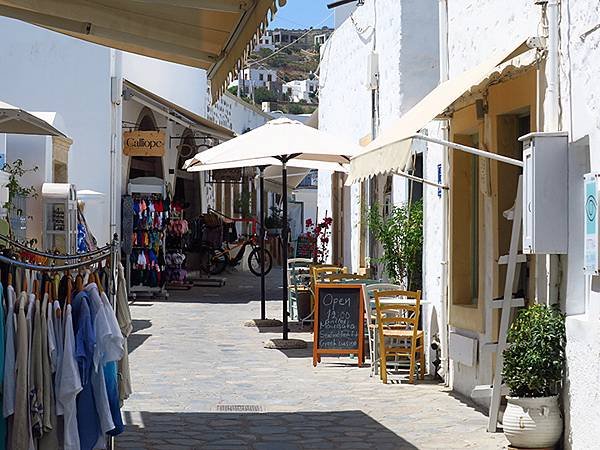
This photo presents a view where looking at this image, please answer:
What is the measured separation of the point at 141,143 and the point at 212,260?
599cm

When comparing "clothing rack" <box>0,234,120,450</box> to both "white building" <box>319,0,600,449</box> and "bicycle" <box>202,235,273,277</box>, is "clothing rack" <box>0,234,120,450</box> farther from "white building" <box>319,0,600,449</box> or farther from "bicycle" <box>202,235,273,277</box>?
"bicycle" <box>202,235,273,277</box>

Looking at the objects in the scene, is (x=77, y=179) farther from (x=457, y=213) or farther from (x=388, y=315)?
(x=457, y=213)

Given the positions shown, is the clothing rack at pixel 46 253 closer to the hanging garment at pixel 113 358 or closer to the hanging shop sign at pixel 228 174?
the hanging garment at pixel 113 358

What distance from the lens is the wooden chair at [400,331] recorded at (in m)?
10.2

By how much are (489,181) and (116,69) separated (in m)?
13.5

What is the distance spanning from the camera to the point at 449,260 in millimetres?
9773

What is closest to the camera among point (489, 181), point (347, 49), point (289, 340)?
point (489, 181)

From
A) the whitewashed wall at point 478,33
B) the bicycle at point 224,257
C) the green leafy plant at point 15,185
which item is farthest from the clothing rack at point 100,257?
the bicycle at point 224,257

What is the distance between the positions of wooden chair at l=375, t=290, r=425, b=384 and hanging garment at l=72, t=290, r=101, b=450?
4738 mm

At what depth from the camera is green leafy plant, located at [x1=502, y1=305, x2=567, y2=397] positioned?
6832 millimetres

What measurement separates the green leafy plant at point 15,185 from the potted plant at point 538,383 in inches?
282

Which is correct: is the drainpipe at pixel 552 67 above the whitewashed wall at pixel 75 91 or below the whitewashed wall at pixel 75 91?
below

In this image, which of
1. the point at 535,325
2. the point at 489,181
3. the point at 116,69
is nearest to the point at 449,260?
the point at 489,181

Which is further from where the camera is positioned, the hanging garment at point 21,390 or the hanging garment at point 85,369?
the hanging garment at point 85,369
